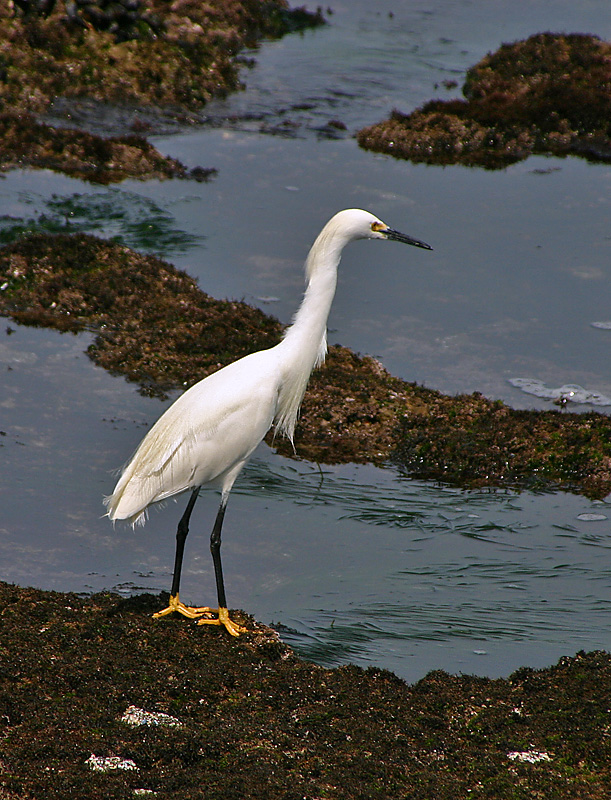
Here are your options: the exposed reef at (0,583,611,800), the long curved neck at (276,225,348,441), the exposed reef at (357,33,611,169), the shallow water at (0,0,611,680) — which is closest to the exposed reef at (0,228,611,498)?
the shallow water at (0,0,611,680)

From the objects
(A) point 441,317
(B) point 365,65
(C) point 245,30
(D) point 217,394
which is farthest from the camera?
(C) point 245,30

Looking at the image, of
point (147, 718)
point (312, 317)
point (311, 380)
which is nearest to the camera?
point (147, 718)

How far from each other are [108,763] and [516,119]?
50.9 feet

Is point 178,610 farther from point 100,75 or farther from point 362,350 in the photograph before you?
point 100,75

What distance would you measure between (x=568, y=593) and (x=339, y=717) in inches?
113

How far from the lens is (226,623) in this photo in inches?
247

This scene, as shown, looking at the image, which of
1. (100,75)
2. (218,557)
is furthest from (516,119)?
(218,557)

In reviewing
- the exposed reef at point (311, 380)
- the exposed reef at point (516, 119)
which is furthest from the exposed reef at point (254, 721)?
the exposed reef at point (516, 119)

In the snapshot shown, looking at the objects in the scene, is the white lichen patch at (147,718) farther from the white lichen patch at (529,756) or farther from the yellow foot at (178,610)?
the white lichen patch at (529,756)

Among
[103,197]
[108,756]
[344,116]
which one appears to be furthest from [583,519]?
[344,116]

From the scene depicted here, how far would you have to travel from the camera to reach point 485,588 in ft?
24.2

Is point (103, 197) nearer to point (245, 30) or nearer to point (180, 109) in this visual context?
point (180, 109)

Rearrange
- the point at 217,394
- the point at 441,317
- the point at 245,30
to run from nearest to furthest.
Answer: the point at 217,394 → the point at 441,317 → the point at 245,30

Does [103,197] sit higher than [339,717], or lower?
higher
